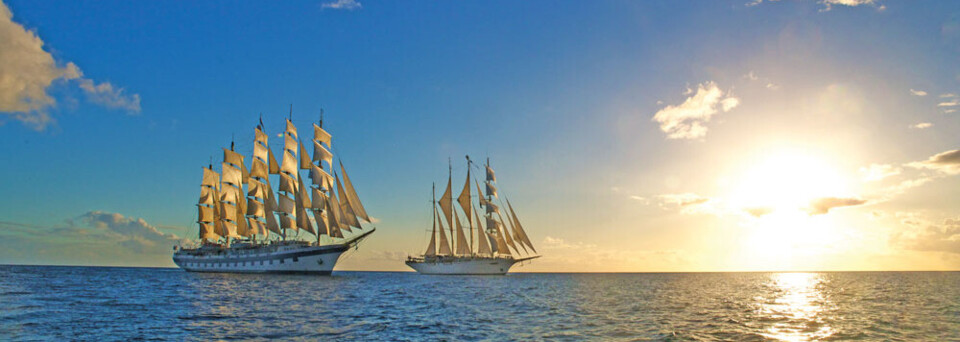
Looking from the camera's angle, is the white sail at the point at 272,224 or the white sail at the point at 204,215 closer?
the white sail at the point at 272,224

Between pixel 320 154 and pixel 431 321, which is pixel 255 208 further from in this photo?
pixel 431 321

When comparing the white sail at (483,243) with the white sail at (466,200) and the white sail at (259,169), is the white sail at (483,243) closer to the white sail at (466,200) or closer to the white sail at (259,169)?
the white sail at (466,200)

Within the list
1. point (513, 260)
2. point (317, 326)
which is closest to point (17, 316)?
point (317, 326)

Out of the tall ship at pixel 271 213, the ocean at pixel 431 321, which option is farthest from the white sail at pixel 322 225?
the ocean at pixel 431 321

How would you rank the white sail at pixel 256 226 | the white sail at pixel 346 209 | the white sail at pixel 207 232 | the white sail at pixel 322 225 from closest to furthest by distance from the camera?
the white sail at pixel 346 209
the white sail at pixel 322 225
the white sail at pixel 256 226
the white sail at pixel 207 232

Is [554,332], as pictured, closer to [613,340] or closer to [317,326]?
[613,340]

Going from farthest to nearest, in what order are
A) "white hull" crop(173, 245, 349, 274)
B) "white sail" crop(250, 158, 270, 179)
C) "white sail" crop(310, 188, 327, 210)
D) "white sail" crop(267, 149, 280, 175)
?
1. "white sail" crop(250, 158, 270, 179)
2. "white sail" crop(267, 149, 280, 175)
3. "white sail" crop(310, 188, 327, 210)
4. "white hull" crop(173, 245, 349, 274)

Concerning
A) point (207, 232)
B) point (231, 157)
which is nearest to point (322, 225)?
point (231, 157)

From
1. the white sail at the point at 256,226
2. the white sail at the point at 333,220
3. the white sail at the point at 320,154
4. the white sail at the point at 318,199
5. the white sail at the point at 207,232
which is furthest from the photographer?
the white sail at the point at 207,232

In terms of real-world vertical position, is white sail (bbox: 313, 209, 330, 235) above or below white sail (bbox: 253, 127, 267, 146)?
below

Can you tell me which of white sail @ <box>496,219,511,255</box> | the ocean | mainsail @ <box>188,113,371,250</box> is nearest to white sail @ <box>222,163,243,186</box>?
mainsail @ <box>188,113,371,250</box>

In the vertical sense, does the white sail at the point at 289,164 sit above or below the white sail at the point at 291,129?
below

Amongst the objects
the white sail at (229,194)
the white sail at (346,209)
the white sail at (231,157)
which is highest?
the white sail at (231,157)

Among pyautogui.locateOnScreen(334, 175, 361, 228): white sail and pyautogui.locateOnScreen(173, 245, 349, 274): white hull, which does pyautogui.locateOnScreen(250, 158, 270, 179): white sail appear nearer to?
pyautogui.locateOnScreen(173, 245, 349, 274): white hull
